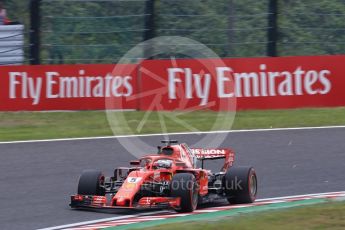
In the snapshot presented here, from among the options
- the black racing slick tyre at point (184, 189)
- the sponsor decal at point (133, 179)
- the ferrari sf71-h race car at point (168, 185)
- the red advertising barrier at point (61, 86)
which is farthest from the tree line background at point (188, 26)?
the black racing slick tyre at point (184, 189)

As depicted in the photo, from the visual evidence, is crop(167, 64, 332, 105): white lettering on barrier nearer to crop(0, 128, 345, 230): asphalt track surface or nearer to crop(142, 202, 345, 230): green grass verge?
crop(0, 128, 345, 230): asphalt track surface

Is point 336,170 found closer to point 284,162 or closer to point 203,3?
point 284,162

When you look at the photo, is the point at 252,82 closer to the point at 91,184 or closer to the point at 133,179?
the point at 91,184

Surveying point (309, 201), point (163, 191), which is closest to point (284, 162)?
point (309, 201)

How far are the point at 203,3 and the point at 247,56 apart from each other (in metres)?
1.75

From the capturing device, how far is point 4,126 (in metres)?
18.4

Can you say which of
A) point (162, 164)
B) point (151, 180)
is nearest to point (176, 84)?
point (162, 164)

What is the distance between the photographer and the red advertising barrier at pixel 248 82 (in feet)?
64.0

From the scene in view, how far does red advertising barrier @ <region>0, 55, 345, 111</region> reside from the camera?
1934 centimetres

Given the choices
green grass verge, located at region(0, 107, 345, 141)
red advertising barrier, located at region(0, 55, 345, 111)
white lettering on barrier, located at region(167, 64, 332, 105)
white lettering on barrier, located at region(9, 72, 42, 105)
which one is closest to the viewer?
green grass verge, located at region(0, 107, 345, 141)

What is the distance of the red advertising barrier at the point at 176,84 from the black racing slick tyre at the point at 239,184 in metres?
7.68

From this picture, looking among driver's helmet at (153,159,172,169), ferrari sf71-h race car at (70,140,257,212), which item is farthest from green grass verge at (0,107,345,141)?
driver's helmet at (153,159,172,169)

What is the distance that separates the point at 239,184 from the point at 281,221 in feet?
6.64

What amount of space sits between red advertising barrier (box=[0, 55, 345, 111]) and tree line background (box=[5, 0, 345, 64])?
0.94 metres
